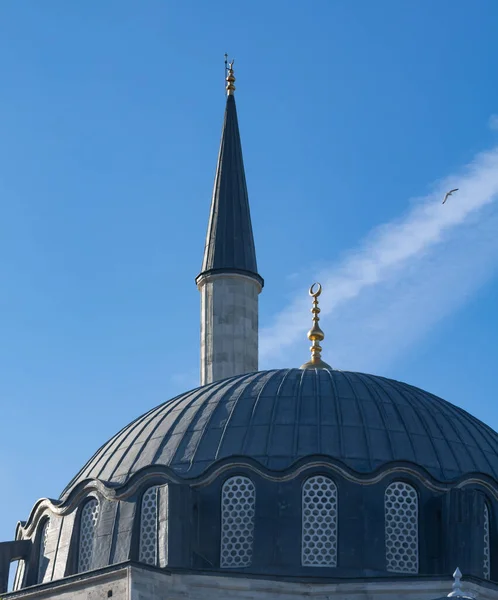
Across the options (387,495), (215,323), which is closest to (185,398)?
(387,495)

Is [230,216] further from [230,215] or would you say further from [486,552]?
[486,552]

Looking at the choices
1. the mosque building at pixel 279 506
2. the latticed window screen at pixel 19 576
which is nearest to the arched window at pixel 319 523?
the mosque building at pixel 279 506

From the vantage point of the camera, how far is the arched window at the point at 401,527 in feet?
79.0

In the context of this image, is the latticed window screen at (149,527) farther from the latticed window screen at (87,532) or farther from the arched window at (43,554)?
the arched window at (43,554)

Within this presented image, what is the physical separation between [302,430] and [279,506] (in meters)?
Result: 1.58

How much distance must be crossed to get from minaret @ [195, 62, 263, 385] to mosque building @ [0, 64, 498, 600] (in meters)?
9.52

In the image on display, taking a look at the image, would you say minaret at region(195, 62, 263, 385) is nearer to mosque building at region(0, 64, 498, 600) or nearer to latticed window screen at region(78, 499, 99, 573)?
mosque building at region(0, 64, 498, 600)

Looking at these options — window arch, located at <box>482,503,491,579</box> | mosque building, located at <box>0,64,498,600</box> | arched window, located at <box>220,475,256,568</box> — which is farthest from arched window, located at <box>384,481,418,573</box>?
arched window, located at <box>220,475,256,568</box>

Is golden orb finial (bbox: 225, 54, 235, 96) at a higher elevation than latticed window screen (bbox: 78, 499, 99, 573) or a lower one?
higher

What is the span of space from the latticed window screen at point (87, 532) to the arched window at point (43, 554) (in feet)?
2.69

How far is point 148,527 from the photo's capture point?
2448 centimetres

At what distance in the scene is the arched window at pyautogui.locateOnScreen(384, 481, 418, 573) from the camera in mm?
24078

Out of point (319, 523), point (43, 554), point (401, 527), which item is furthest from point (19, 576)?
point (401, 527)

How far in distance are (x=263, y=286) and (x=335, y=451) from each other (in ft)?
44.6
